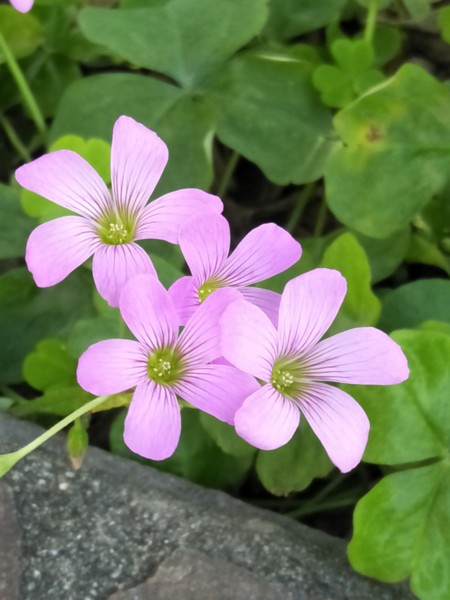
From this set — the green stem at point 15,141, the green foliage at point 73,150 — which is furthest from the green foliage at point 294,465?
the green stem at point 15,141

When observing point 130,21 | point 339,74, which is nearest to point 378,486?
point 339,74

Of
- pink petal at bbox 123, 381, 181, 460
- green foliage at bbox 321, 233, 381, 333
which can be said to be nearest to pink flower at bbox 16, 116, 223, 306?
pink petal at bbox 123, 381, 181, 460

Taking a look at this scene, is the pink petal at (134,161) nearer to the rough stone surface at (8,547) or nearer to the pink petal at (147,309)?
the pink petal at (147,309)

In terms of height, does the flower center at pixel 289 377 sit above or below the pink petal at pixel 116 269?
below

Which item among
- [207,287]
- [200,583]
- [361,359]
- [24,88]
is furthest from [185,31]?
[200,583]

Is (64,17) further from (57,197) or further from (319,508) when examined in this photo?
(319,508)
